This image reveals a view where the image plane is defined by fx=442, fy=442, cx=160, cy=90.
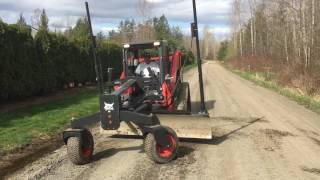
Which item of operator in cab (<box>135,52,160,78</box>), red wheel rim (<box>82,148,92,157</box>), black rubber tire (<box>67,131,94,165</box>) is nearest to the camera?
black rubber tire (<box>67,131,94,165</box>)

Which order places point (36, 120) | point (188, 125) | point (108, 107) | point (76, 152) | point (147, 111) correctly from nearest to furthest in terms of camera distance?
point (76, 152)
point (108, 107)
point (188, 125)
point (147, 111)
point (36, 120)

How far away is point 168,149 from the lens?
26.2ft

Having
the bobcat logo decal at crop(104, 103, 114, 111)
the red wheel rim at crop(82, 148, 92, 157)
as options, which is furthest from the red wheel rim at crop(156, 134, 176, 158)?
the red wheel rim at crop(82, 148, 92, 157)

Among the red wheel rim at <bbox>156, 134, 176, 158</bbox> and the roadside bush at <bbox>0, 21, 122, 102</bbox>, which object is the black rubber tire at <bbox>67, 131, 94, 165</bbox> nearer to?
the red wheel rim at <bbox>156, 134, 176, 158</bbox>

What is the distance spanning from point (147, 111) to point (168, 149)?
182 cm

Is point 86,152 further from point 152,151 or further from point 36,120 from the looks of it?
point 36,120

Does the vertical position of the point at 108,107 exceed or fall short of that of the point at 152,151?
it exceeds it

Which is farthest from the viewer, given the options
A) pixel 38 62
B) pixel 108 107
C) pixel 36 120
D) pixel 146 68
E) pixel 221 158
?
pixel 38 62

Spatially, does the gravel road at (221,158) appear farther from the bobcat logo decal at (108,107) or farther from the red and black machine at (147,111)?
the bobcat logo decal at (108,107)

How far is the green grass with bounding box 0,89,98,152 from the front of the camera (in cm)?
975

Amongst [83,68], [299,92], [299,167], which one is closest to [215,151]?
[299,167]

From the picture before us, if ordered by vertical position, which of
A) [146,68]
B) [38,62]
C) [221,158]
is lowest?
[221,158]

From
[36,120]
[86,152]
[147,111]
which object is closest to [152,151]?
[86,152]

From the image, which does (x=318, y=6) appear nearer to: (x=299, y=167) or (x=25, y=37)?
(x=25, y=37)
